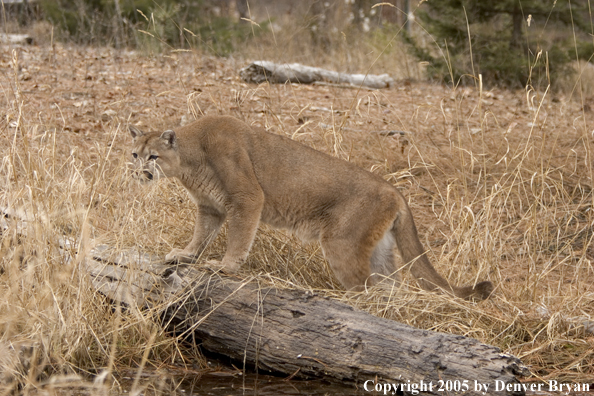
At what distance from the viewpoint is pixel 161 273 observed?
4.55 meters

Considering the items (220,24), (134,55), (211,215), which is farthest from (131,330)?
(220,24)

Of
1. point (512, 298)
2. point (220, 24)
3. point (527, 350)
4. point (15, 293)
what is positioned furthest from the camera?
point (220, 24)

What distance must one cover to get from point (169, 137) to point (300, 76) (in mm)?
5849

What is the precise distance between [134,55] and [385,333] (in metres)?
9.31

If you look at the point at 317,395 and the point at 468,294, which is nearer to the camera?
the point at 317,395

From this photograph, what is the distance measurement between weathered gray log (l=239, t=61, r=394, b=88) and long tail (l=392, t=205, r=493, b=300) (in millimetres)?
4840

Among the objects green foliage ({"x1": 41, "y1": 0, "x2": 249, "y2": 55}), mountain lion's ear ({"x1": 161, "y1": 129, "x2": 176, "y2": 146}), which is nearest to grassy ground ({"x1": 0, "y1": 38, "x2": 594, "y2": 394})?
mountain lion's ear ({"x1": 161, "y1": 129, "x2": 176, "y2": 146})

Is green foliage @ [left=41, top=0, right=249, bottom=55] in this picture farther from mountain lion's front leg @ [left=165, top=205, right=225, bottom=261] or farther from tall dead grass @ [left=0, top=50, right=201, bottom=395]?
tall dead grass @ [left=0, top=50, right=201, bottom=395]

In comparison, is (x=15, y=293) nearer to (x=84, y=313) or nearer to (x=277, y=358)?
(x=84, y=313)

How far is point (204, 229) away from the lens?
517 centimetres

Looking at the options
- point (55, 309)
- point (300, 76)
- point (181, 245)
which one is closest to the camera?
point (55, 309)

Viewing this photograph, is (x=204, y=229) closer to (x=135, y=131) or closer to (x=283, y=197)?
(x=283, y=197)
